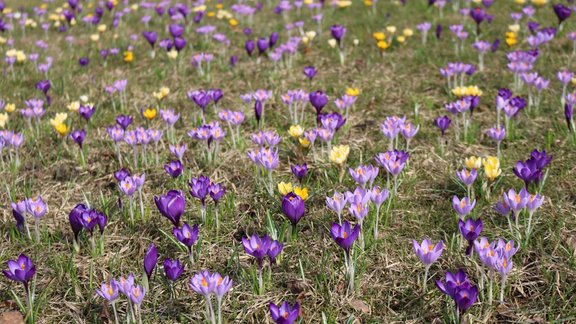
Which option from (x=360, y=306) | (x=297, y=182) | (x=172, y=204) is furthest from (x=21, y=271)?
(x=297, y=182)

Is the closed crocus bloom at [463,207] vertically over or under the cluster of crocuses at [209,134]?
over

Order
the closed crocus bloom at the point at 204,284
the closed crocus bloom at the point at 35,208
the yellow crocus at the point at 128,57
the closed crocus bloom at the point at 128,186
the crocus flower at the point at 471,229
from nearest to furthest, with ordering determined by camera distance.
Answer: the closed crocus bloom at the point at 204,284
the crocus flower at the point at 471,229
the closed crocus bloom at the point at 35,208
the closed crocus bloom at the point at 128,186
the yellow crocus at the point at 128,57

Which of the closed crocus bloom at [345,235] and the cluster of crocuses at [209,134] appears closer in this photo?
the closed crocus bloom at [345,235]

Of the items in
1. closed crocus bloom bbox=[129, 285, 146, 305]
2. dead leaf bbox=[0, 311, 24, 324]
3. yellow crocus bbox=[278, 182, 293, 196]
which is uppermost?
closed crocus bloom bbox=[129, 285, 146, 305]

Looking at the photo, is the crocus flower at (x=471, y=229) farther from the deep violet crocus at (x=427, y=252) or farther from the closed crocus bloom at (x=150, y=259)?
the closed crocus bloom at (x=150, y=259)

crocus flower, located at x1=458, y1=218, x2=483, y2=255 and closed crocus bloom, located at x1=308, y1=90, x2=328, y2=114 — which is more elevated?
crocus flower, located at x1=458, y1=218, x2=483, y2=255

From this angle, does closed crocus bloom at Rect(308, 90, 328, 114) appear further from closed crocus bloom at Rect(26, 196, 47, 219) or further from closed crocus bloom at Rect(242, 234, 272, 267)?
closed crocus bloom at Rect(26, 196, 47, 219)

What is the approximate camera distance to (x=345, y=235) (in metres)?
2.64

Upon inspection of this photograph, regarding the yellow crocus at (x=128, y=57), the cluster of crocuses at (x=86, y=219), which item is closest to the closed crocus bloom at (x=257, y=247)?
the cluster of crocuses at (x=86, y=219)

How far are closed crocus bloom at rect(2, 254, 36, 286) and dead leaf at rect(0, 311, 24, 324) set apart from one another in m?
0.17

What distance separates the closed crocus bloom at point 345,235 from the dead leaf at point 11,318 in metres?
1.58

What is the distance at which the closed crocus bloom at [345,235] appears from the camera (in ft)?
8.49

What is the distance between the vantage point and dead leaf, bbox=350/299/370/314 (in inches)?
104

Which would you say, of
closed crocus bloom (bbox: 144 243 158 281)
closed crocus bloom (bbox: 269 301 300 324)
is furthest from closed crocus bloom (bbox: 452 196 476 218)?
closed crocus bloom (bbox: 144 243 158 281)
